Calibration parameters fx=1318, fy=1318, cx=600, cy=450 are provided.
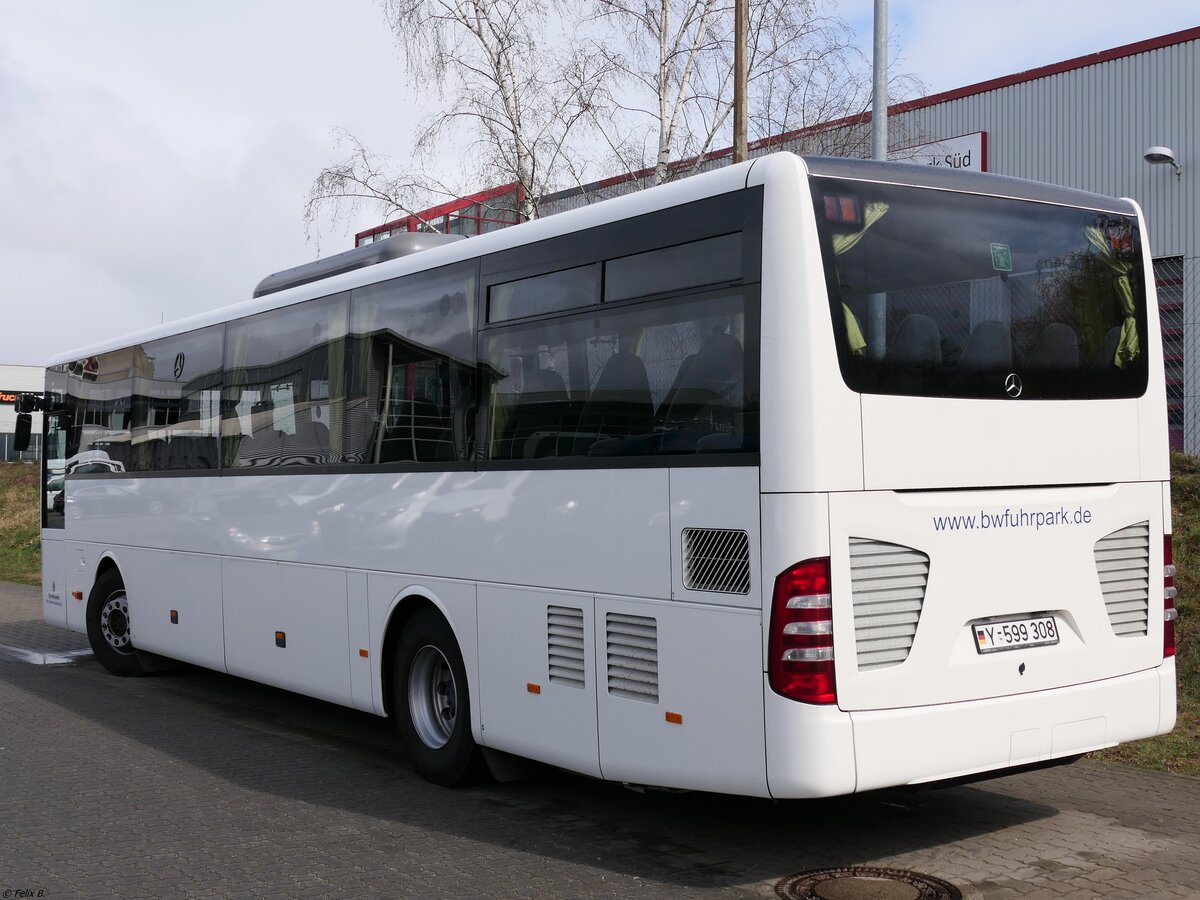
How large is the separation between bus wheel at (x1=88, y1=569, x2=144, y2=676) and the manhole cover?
834 centimetres

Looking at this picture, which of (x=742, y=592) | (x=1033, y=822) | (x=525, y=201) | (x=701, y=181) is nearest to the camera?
(x=742, y=592)

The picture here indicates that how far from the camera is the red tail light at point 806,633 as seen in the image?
5395 mm

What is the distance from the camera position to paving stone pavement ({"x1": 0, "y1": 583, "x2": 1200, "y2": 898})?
5.88 metres

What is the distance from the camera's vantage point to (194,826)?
6.90 m

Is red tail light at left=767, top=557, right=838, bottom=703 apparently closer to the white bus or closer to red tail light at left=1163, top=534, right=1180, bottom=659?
the white bus

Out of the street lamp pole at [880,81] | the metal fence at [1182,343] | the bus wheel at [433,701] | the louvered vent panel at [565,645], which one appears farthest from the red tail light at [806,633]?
the metal fence at [1182,343]

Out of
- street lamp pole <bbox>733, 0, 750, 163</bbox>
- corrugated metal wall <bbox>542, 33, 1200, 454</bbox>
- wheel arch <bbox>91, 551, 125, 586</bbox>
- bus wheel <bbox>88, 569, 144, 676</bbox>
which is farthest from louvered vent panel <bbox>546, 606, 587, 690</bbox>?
corrugated metal wall <bbox>542, 33, 1200, 454</bbox>

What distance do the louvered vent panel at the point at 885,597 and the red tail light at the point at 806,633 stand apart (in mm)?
163

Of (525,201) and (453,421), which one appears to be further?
(525,201)

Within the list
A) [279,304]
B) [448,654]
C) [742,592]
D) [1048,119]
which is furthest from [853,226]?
[1048,119]

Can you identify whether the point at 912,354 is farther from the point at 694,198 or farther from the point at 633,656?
the point at 633,656

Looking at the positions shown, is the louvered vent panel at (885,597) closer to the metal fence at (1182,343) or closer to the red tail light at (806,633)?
the red tail light at (806,633)

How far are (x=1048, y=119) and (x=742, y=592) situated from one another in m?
20.6

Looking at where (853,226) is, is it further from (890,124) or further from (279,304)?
(890,124)
